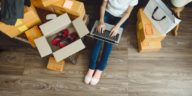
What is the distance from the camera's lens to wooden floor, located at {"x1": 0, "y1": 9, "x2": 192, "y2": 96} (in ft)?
6.78

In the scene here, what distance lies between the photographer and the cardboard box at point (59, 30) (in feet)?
6.26

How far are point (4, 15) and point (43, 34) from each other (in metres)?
0.35

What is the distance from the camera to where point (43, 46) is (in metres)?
1.94

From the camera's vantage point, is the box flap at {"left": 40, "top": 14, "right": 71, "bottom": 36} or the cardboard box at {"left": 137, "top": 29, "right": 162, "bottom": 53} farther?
the cardboard box at {"left": 137, "top": 29, "right": 162, "bottom": 53}

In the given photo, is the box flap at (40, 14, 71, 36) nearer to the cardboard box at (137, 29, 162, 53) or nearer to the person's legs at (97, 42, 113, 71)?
the person's legs at (97, 42, 113, 71)

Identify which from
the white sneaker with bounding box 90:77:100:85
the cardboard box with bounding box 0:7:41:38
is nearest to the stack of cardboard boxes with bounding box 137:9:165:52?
the white sneaker with bounding box 90:77:100:85

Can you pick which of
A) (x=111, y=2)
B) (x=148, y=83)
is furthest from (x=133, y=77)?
(x=111, y=2)

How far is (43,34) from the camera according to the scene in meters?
1.97

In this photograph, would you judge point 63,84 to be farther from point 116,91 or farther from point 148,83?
point 148,83

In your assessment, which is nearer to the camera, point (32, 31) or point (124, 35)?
point (32, 31)

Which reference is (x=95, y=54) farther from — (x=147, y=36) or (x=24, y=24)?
(x=24, y=24)

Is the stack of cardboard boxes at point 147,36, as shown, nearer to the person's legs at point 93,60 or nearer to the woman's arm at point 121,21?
the woman's arm at point 121,21

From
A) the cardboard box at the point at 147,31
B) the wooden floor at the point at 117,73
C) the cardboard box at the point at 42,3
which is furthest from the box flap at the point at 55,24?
the cardboard box at the point at 147,31

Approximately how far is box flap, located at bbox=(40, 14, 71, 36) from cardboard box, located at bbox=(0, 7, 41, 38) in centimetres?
10
